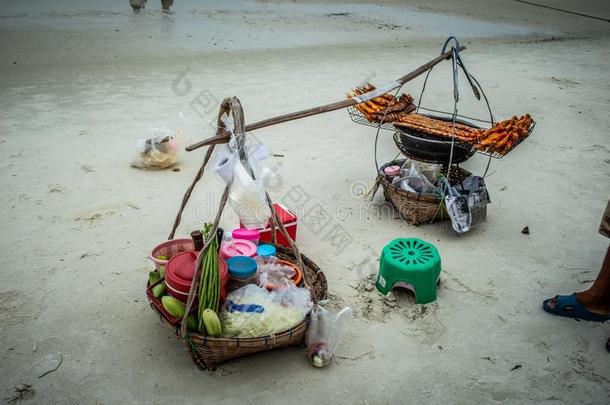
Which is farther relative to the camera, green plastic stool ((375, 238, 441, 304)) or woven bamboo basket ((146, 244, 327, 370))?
green plastic stool ((375, 238, 441, 304))

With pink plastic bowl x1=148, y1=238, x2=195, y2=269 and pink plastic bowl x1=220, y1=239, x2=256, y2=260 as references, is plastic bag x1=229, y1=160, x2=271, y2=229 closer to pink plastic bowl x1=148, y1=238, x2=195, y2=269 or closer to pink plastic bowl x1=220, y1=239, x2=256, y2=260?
pink plastic bowl x1=220, y1=239, x2=256, y2=260

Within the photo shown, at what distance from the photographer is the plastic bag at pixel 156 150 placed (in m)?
4.45

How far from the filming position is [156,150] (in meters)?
4.45

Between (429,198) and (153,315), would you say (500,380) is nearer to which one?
(429,198)

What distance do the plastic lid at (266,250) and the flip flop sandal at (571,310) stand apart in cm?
180

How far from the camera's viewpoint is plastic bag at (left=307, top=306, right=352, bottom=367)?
7.73 feet

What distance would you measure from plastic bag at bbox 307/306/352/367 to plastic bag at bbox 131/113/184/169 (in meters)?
2.76

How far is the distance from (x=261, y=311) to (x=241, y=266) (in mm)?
303

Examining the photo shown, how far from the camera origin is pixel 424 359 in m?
2.49

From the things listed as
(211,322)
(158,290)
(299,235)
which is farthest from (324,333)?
(299,235)

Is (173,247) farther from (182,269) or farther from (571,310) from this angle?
(571,310)

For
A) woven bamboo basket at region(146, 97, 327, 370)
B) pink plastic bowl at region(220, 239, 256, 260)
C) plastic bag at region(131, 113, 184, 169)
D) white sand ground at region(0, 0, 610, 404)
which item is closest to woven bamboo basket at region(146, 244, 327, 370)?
woven bamboo basket at region(146, 97, 327, 370)

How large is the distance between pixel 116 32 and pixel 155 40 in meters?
1.26

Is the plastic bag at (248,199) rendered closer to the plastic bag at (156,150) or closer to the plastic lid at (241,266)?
the plastic lid at (241,266)
